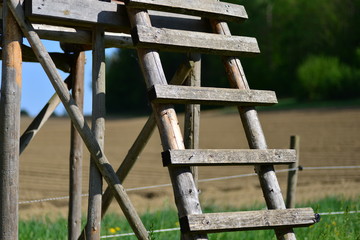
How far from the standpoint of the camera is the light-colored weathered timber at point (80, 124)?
416 centimetres

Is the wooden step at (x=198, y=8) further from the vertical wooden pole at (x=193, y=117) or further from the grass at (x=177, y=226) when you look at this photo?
the grass at (x=177, y=226)

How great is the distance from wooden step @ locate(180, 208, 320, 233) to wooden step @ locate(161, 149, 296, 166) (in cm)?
32

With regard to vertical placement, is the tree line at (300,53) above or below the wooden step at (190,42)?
above

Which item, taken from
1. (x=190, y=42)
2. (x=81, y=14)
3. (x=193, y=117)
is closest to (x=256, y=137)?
(x=190, y=42)

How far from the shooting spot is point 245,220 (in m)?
3.70

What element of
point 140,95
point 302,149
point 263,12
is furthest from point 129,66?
point 302,149

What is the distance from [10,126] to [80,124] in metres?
0.49

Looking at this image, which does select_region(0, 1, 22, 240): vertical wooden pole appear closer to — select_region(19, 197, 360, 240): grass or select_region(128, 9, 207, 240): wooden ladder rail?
select_region(128, 9, 207, 240): wooden ladder rail

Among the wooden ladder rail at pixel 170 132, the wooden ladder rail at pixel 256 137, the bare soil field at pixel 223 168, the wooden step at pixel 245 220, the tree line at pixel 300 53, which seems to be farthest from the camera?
the tree line at pixel 300 53

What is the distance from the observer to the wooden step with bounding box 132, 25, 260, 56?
13.3 feet

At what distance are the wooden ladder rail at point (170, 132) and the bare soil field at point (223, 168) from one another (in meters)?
4.11

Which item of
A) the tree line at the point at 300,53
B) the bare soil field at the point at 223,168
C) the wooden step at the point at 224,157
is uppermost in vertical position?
the tree line at the point at 300,53

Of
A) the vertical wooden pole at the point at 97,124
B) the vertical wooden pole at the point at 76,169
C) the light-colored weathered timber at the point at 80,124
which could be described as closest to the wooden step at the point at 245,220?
the light-colored weathered timber at the point at 80,124

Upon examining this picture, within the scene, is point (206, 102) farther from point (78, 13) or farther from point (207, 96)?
Answer: point (78, 13)
